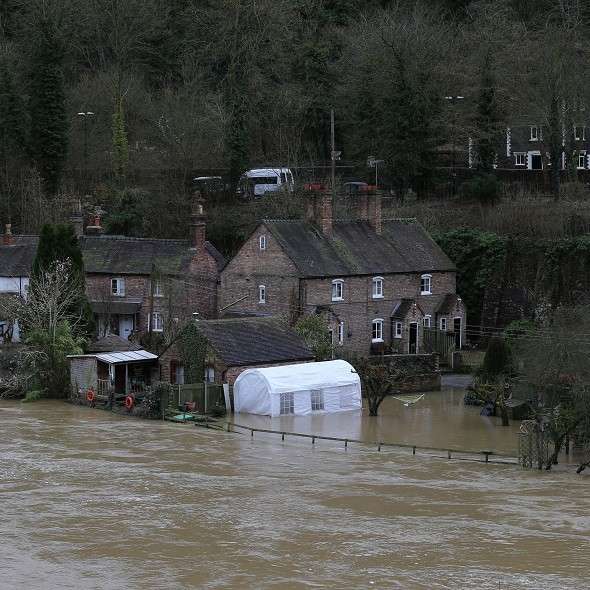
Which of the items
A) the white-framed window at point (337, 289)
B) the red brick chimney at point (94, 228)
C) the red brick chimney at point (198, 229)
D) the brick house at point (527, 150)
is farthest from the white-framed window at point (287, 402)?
the brick house at point (527, 150)

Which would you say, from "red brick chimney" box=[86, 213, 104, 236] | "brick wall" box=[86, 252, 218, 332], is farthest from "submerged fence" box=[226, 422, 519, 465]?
"red brick chimney" box=[86, 213, 104, 236]

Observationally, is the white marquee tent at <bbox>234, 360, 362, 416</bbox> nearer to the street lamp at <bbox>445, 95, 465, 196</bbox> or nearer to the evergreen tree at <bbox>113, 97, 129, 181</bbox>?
the street lamp at <bbox>445, 95, 465, 196</bbox>

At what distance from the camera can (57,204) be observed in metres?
73.1

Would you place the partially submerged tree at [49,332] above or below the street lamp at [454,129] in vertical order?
below

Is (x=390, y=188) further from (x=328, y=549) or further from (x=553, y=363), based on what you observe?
(x=328, y=549)

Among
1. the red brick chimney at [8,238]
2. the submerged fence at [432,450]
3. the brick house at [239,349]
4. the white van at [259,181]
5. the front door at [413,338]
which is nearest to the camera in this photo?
the submerged fence at [432,450]

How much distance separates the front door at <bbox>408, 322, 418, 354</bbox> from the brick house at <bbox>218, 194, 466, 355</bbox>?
44mm

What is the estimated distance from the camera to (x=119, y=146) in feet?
252

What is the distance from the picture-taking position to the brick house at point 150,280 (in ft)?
197

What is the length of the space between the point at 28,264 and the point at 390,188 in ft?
69.9

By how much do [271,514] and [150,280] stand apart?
28.1 metres

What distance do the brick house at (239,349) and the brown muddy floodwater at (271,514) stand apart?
13.7 ft

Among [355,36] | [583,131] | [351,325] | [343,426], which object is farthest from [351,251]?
[355,36]

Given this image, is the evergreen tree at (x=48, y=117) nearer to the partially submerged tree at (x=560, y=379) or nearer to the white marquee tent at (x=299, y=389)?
the white marquee tent at (x=299, y=389)
